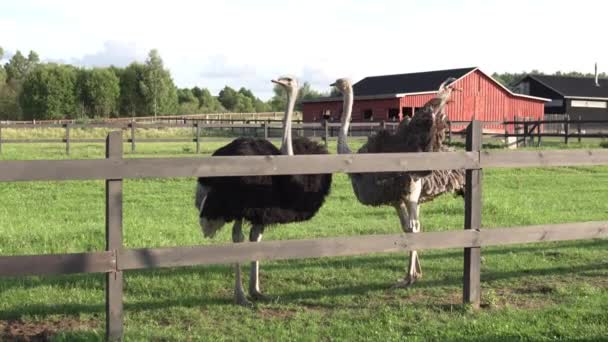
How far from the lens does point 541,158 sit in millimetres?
5672

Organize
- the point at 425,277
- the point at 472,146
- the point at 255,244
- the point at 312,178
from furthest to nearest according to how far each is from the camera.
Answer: the point at 425,277
the point at 312,178
the point at 472,146
the point at 255,244

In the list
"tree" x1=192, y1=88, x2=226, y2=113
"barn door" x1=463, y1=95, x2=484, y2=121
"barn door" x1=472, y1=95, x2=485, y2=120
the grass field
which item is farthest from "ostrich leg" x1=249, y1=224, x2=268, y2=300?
"tree" x1=192, y1=88, x2=226, y2=113

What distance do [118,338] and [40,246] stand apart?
144 inches

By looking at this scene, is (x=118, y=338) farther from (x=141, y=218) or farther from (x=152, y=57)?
(x=152, y=57)

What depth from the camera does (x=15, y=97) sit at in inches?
3127

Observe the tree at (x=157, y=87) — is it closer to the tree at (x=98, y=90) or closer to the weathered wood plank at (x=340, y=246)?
the tree at (x=98, y=90)

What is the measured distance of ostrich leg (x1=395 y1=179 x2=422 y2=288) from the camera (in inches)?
257

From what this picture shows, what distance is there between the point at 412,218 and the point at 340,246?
2.05m

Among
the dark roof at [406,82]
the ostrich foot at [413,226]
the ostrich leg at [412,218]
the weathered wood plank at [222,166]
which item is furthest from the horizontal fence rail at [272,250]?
the dark roof at [406,82]

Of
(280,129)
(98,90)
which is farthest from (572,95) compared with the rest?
(98,90)

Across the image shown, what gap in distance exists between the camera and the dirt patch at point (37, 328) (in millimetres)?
4809

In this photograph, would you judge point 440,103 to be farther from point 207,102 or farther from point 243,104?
point 243,104

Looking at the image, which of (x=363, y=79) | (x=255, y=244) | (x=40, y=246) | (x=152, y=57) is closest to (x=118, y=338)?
(x=255, y=244)

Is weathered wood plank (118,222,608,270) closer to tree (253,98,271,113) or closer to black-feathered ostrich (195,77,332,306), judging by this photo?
black-feathered ostrich (195,77,332,306)
